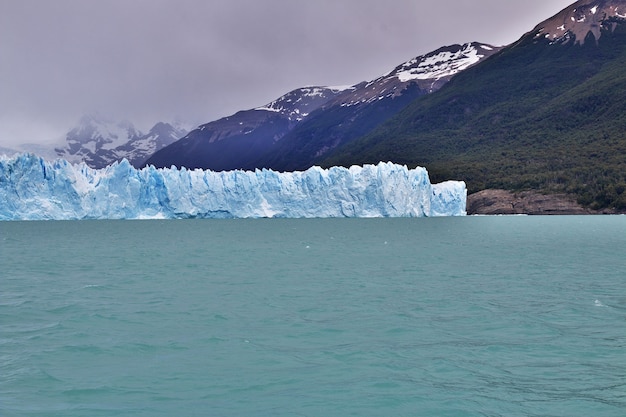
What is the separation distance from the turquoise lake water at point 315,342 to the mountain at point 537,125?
92.1 m

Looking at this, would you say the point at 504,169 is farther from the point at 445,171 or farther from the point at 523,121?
the point at 523,121

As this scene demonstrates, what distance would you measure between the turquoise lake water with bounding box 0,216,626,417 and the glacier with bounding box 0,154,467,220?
56776mm

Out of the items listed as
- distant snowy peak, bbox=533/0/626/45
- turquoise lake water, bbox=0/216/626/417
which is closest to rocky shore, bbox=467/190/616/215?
turquoise lake water, bbox=0/216/626/417

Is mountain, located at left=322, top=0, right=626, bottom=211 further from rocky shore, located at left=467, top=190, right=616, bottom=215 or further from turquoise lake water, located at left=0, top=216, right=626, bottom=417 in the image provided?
turquoise lake water, located at left=0, top=216, right=626, bottom=417

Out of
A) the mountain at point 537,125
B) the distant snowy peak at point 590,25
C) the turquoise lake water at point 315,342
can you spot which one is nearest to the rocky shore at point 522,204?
the mountain at point 537,125

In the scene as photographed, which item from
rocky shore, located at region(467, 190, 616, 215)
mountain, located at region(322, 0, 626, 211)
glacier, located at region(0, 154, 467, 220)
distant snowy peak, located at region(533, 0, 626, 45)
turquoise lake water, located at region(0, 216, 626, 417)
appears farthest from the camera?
distant snowy peak, located at region(533, 0, 626, 45)

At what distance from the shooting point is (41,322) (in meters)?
15.7

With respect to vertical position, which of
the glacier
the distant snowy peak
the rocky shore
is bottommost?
the rocky shore

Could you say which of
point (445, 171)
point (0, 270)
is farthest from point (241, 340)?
point (445, 171)

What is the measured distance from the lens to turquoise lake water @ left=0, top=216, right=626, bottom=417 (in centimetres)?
978

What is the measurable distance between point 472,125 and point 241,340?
158772 mm

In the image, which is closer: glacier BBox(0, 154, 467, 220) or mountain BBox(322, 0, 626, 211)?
glacier BBox(0, 154, 467, 220)

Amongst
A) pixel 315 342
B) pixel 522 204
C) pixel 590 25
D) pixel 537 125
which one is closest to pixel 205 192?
pixel 522 204

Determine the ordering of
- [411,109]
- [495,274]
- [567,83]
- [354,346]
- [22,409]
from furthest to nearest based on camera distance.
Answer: [411,109] < [567,83] < [495,274] < [354,346] < [22,409]
